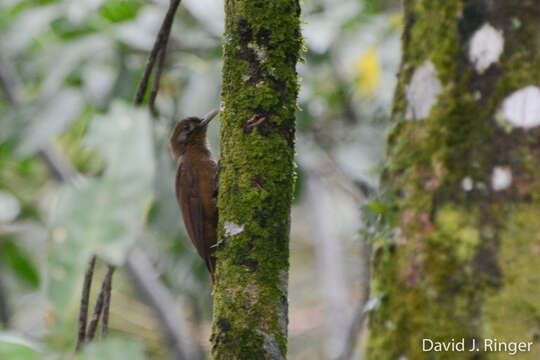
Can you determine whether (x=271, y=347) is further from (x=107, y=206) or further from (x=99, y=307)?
(x=107, y=206)

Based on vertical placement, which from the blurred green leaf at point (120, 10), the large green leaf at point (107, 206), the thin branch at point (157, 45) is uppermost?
the blurred green leaf at point (120, 10)

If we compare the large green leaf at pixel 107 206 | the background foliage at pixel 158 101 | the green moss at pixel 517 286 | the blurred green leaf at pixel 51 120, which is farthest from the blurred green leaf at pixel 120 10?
the large green leaf at pixel 107 206

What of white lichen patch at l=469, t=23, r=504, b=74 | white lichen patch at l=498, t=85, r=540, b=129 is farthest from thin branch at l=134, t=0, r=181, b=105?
white lichen patch at l=498, t=85, r=540, b=129

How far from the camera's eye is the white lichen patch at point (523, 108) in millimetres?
1556

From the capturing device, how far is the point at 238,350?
172 centimetres

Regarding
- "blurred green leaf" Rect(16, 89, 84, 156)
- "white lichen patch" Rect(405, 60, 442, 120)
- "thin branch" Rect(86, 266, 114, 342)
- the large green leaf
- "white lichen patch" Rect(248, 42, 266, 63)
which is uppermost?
"blurred green leaf" Rect(16, 89, 84, 156)

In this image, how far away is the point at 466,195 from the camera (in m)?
1.57

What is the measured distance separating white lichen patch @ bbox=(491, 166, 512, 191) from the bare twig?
4.05m

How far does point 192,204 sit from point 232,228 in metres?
1.73

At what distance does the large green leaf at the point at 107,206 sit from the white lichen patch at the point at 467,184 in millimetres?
897

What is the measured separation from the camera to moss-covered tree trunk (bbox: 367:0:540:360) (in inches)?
58.1

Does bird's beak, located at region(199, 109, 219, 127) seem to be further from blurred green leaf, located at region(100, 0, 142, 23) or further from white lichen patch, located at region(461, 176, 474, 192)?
white lichen patch, located at region(461, 176, 474, 192)

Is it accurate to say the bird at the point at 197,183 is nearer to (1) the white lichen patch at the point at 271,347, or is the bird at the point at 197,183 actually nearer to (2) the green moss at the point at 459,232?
(1) the white lichen patch at the point at 271,347

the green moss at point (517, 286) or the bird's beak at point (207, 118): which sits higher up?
the bird's beak at point (207, 118)
